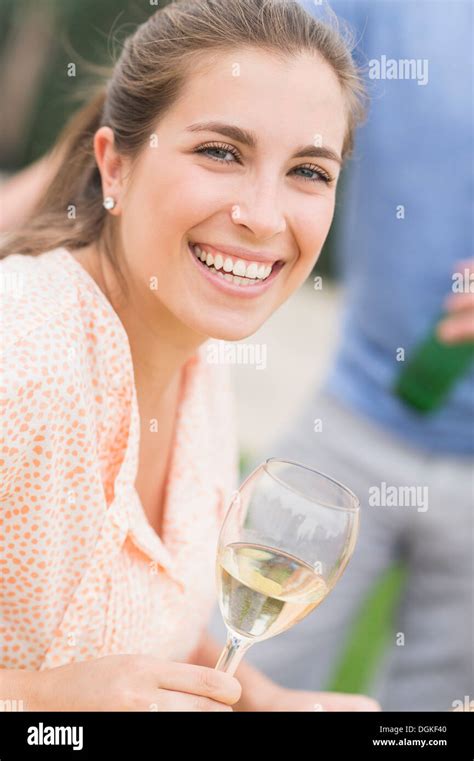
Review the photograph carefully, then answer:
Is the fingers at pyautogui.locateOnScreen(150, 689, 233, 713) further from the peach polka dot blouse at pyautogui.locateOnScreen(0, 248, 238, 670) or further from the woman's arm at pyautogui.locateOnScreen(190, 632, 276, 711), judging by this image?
the woman's arm at pyautogui.locateOnScreen(190, 632, 276, 711)

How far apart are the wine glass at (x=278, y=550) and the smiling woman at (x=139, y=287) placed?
58mm

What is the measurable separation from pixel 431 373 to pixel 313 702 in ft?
2.38

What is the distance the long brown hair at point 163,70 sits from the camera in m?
0.78

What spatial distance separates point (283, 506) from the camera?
30.4 inches

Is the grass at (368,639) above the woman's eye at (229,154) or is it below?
below

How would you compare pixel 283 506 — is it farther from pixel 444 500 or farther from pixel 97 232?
pixel 444 500

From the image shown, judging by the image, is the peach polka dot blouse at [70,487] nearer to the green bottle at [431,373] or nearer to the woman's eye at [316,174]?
the woman's eye at [316,174]

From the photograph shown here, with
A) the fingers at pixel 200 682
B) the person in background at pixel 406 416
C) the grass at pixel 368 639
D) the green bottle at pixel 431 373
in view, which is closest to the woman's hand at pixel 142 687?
the fingers at pixel 200 682

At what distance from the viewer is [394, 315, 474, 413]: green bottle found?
1496mm

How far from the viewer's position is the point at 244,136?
2.49 feet

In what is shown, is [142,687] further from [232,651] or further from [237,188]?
[237,188]

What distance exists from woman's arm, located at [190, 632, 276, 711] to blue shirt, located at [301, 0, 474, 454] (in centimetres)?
63

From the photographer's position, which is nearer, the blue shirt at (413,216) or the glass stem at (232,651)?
the glass stem at (232,651)

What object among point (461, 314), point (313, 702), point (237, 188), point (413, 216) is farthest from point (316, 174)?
point (413, 216)
